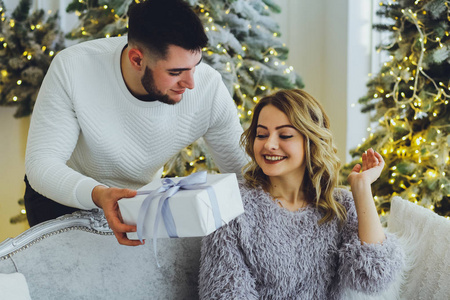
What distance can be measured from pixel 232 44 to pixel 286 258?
5.72ft

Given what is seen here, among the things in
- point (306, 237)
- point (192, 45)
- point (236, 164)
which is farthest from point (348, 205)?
point (192, 45)

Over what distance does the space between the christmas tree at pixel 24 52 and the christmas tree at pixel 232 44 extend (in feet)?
1.10

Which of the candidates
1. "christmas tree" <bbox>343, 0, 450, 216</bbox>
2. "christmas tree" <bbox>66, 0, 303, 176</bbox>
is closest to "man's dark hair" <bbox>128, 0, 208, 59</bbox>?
"christmas tree" <bbox>66, 0, 303, 176</bbox>

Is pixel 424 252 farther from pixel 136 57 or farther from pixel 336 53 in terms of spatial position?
pixel 336 53

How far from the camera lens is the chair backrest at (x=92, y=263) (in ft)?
4.86

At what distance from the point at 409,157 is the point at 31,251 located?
2.14m

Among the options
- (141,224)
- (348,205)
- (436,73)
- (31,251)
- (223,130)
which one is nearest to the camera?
(141,224)

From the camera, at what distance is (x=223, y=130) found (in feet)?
5.97

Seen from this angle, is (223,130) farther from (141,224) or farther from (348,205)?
(141,224)

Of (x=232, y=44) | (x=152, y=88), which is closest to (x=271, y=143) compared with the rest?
(x=152, y=88)

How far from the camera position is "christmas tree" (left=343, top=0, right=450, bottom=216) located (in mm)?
2680

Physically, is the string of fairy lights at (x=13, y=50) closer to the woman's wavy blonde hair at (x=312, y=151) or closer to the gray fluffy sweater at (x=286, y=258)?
the woman's wavy blonde hair at (x=312, y=151)

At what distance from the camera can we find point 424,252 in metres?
1.59

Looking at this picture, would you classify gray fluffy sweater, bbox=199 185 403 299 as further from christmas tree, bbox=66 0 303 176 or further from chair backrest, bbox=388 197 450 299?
christmas tree, bbox=66 0 303 176
